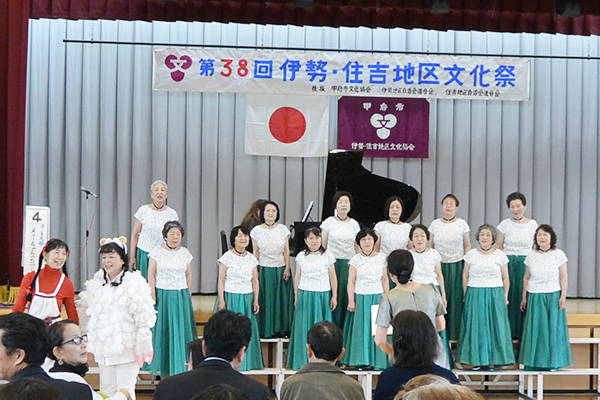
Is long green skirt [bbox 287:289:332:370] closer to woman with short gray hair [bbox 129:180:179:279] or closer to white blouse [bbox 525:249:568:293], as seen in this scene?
woman with short gray hair [bbox 129:180:179:279]

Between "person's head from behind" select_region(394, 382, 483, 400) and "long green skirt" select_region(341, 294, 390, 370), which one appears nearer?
"person's head from behind" select_region(394, 382, 483, 400)

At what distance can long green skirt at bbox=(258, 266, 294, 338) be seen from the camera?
579 centimetres

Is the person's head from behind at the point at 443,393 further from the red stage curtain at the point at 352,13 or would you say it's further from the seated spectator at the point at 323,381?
the red stage curtain at the point at 352,13

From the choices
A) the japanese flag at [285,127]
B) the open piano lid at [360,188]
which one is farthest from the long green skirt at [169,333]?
the japanese flag at [285,127]

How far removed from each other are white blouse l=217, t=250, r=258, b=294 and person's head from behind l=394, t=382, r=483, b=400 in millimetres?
4158

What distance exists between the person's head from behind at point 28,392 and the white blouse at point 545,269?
4871 millimetres

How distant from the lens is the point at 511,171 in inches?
317

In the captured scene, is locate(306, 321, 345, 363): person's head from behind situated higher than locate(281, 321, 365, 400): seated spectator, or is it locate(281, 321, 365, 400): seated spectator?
locate(306, 321, 345, 363): person's head from behind

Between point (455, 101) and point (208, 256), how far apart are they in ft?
11.5

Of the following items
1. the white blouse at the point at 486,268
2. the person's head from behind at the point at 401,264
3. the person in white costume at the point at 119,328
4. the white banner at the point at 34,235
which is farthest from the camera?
the white banner at the point at 34,235

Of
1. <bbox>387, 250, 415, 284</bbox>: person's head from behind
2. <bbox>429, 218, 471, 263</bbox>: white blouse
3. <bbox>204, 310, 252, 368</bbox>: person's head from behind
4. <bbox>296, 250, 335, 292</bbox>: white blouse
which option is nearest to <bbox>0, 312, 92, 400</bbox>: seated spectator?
<bbox>204, 310, 252, 368</bbox>: person's head from behind

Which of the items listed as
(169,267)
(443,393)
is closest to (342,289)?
(169,267)

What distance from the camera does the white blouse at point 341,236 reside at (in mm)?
5672

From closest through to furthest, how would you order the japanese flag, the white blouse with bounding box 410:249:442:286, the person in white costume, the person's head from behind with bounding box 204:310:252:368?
1. the person's head from behind with bounding box 204:310:252:368
2. the person in white costume
3. the white blouse with bounding box 410:249:442:286
4. the japanese flag
